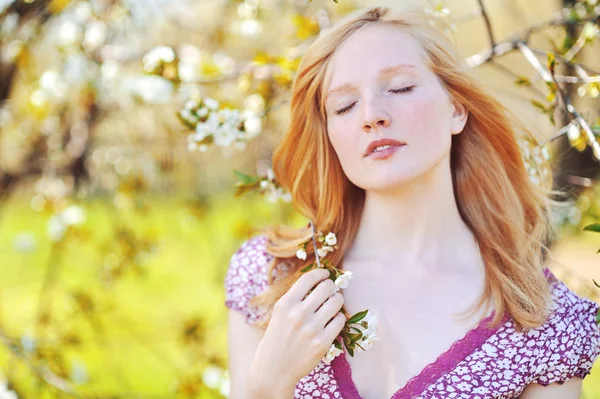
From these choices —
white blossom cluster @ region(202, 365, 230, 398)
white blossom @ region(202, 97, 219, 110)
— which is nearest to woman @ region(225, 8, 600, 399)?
white blossom @ region(202, 97, 219, 110)

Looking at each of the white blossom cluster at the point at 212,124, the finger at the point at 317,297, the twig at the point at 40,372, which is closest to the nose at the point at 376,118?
the finger at the point at 317,297

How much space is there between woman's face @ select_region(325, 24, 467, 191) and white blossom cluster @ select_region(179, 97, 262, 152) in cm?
32

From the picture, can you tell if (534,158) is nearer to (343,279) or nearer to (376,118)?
(376,118)

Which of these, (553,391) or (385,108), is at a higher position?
(385,108)

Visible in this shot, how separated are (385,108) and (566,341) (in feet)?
2.01

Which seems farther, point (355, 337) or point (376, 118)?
point (376, 118)

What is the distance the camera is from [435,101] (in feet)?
5.00

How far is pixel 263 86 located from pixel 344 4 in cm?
50

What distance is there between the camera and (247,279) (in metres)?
1.71

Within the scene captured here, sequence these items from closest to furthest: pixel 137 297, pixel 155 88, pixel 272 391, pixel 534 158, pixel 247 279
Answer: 1. pixel 272 391
2. pixel 247 279
3. pixel 534 158
4. pixel 155 88
5. pixel 137 297

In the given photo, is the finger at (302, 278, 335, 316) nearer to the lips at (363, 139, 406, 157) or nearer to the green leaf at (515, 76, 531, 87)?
the lips at (363, 139, 406, 157)

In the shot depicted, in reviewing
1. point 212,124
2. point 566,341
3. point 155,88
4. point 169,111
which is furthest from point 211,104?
point 169,111


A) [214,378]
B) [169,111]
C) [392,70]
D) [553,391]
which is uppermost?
[392,70]

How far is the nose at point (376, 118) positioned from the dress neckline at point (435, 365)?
1.54 ft
